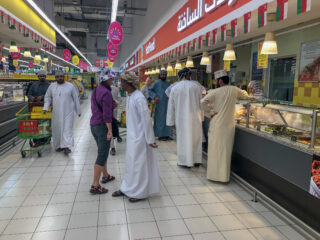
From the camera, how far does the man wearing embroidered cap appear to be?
5.29 m

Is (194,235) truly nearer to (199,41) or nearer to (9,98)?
(199,41)

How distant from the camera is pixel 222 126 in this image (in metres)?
3.89

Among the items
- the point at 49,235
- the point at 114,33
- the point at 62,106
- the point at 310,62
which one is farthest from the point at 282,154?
the point at 114,33

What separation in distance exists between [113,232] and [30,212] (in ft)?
3.64

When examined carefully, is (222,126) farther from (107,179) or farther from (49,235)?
(49,235)

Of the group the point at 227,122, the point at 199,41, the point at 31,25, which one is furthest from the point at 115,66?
the point at 227,122

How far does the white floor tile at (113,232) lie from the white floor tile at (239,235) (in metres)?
1.02

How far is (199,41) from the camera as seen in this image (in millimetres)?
5852

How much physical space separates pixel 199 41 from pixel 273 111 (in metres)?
2.86

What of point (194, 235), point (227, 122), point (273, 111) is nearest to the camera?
point (194, 235)

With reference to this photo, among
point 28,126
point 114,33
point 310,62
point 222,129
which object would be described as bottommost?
point 28,126

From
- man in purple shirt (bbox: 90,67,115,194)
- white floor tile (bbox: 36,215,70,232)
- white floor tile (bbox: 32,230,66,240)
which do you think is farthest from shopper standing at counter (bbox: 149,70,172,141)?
white floor tile (bbox: 32,230,66,240)

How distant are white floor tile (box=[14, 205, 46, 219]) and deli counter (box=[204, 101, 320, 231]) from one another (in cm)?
279

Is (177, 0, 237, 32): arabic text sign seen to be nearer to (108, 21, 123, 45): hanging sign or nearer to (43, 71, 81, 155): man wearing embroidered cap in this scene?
(108, 21, 123, 45): hanging sign
